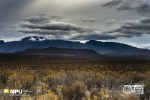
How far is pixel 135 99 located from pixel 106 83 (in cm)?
587

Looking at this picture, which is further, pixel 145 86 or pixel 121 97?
pixel 145 86

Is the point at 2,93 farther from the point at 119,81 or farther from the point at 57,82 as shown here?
the point at 119,81

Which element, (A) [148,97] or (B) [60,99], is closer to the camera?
(B) [60,99]

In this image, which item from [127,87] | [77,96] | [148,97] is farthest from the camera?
[127,87]

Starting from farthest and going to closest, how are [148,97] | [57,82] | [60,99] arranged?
[57,82], [148,97], [60,99]

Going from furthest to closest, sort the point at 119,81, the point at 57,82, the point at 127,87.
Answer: the point at 119,81 → the point at 57,82 → the point at 127,87

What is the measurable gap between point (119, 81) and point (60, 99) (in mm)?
7197

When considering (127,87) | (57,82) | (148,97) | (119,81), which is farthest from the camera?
(119,81)

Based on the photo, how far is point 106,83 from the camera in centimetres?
1452

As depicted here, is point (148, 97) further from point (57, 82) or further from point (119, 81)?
point (57, 82)

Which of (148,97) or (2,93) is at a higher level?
(2,93)

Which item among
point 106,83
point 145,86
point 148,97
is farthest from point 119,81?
point 148,97

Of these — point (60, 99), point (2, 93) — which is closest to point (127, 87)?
point (60, 99)

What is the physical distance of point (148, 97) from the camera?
1122 cm
